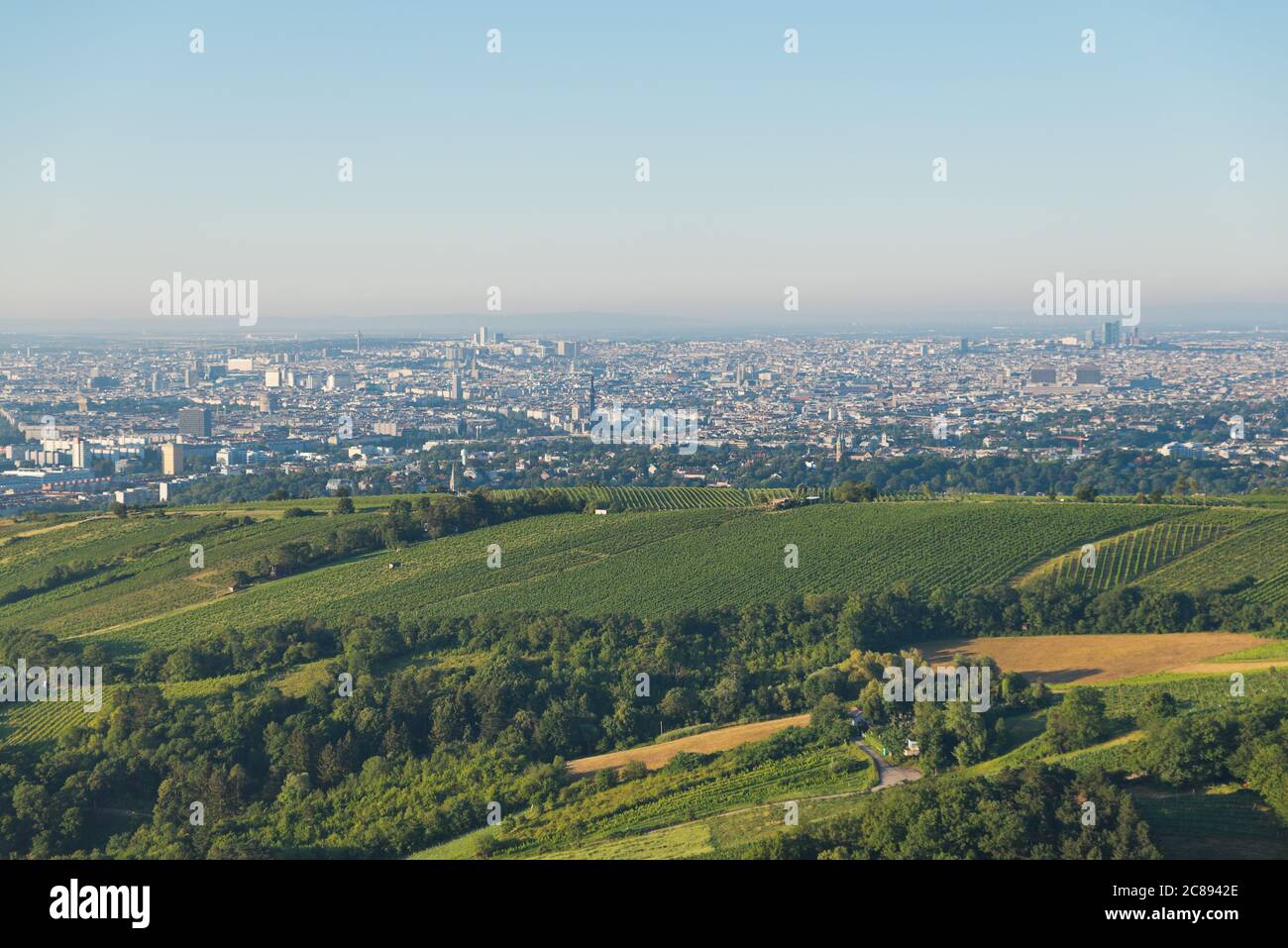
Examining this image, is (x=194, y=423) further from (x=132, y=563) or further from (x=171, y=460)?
(x=132, y=563)

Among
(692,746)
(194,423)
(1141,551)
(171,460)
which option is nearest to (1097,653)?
(1141,551)

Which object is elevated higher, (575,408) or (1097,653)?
(575,408)

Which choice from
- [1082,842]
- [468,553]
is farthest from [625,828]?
[468,553]

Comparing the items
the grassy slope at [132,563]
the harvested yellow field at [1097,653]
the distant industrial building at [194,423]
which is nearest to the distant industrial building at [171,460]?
the distant industrial building at [194,423]

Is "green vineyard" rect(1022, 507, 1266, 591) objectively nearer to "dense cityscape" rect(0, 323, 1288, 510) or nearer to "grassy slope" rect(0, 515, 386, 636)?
"grassy slope" rect(0, 515, 386, 636)

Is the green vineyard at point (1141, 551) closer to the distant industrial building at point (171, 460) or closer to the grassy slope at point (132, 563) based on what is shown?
the grassy slope at point (132, 563)
